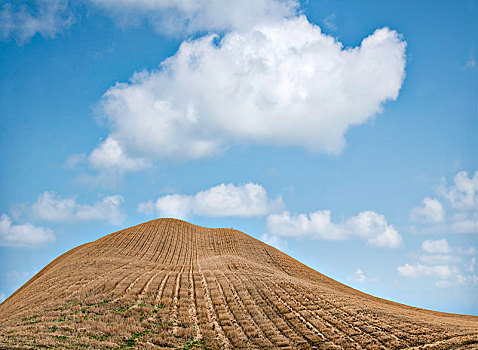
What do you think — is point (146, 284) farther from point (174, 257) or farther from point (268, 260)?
point (268, 260)

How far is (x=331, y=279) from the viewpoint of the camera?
63188 mm

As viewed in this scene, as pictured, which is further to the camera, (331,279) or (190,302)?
(331,279)

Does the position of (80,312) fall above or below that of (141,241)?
below

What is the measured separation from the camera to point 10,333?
2109 centimetres

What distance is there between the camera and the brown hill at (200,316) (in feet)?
77.8

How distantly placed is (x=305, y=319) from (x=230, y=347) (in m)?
8.04

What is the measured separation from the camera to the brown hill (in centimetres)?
2372

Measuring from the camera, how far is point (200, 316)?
29016mm

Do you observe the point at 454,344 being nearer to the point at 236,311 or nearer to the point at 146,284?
the point at 236,311

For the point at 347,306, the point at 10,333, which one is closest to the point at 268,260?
the point at 347,306

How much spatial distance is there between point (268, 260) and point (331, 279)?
11476 mm

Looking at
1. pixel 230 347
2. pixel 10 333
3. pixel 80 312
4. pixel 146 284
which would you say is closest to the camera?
pixel 10 333

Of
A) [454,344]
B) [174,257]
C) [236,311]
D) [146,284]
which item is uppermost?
[174,257]

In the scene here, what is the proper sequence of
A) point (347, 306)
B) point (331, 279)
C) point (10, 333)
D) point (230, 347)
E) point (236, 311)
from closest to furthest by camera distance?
point (10, 333)
point (230, 347)
point (236, 311)
point (347, 306)
point (331, 279)
